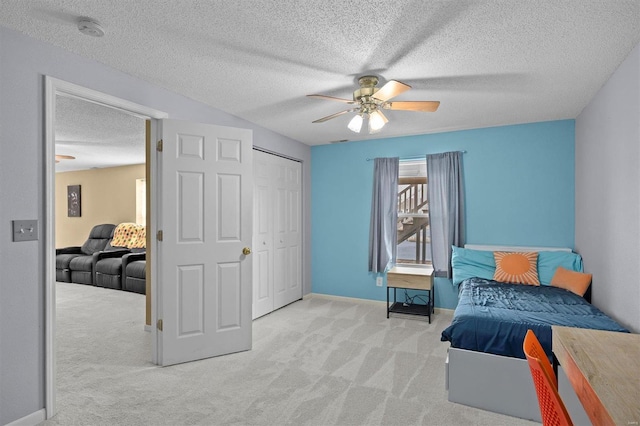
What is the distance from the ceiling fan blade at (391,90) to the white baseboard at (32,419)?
3088 mm

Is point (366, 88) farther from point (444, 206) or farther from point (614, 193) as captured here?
point (444, 206)

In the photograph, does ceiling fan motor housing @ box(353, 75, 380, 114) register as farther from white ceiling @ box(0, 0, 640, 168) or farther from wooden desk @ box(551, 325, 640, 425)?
wooden desk @ box(551, 325, 640, 425)

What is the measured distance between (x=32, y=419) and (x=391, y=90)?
3158mm

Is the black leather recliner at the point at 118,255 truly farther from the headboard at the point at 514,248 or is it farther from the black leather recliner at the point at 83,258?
the headboard at the point at 514,248

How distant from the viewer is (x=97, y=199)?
7.41 m

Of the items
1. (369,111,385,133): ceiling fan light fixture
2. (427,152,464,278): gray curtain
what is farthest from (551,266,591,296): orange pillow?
(369,111,385,133): ceiling fan light fixture

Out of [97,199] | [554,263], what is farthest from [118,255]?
[554,263]

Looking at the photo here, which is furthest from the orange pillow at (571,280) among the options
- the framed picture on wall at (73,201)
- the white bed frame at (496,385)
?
the framed picture on wall at (73,201)

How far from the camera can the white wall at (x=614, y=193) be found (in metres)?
2.21

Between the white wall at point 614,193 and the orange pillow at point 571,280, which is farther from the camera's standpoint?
the orange pillow at point 571,280

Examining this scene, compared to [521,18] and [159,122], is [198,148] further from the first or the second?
[521,18]

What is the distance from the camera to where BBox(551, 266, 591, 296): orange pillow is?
3.11 meters

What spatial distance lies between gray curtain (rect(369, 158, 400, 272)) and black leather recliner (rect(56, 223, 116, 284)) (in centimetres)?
507

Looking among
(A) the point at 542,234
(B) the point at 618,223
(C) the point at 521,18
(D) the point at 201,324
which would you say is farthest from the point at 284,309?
(C) the point at 521,18
